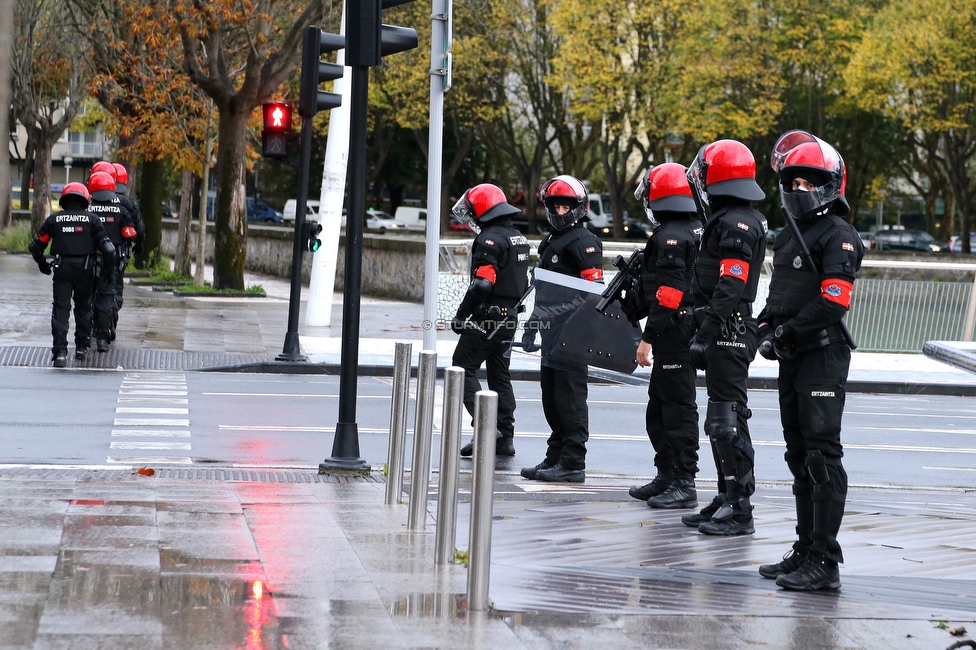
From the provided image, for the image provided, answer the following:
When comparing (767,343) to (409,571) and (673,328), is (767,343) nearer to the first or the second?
(409,571)

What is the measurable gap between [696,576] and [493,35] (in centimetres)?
4171

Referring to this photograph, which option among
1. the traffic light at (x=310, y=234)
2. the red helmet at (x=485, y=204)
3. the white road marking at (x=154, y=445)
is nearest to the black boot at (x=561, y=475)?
the red helmet at (x=485, y=204)

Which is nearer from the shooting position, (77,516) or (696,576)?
(696,576)

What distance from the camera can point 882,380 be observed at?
17.4m

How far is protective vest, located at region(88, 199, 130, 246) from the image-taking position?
16953mm

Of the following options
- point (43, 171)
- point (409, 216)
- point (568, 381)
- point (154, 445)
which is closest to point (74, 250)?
Result: point (154, 445)

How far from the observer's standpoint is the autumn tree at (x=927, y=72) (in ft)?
135

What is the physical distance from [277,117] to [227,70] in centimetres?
956

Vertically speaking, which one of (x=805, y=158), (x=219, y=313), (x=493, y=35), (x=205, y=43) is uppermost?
(x=493, y=35)

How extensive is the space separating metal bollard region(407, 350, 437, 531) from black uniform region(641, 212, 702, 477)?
1.81 m

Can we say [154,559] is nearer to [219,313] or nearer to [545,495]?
[545,495]

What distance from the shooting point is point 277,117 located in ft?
53.9

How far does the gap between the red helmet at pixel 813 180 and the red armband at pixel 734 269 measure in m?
0.79

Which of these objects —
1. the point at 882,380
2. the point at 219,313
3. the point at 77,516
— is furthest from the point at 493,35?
the point at 77,516
